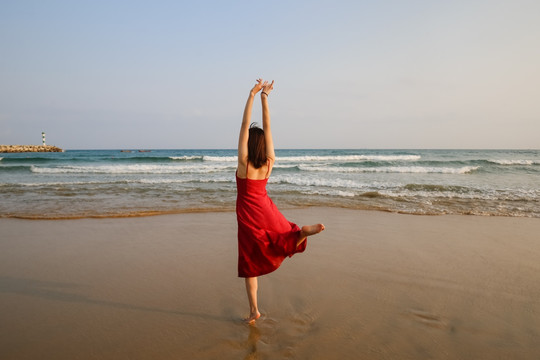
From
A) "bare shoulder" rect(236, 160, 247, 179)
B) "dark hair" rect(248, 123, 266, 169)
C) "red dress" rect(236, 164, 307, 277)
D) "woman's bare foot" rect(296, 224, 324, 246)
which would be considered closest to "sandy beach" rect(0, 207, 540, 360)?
"red dress" rect(236, 164, 307, 277)

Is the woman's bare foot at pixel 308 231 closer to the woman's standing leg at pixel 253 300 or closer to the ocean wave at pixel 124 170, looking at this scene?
the woman's standing leg at pixel 253 300

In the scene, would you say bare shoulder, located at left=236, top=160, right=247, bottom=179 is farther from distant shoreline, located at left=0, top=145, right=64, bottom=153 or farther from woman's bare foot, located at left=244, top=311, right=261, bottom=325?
distant shoreline, located at left=0, top=145, right=64, bottom=153

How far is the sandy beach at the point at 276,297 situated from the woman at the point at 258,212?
2.17ft

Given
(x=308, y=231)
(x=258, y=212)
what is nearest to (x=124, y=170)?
(x=258, y=212)

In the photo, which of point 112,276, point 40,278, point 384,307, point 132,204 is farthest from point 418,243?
point 132,204

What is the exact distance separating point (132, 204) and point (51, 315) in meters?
6.35

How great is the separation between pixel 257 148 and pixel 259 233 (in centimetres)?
75

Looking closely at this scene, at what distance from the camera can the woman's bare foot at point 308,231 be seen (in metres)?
2.55

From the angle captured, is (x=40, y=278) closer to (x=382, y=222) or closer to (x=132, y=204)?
(x=132, y=204)

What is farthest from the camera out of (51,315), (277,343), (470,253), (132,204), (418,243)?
(132,204)

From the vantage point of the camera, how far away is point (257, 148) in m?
2.77

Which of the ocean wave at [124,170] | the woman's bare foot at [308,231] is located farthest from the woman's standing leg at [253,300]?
the ocean wave at [124,170]

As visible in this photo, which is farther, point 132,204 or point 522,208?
point 132,204

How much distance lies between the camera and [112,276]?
412cm
